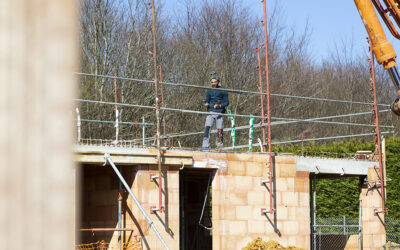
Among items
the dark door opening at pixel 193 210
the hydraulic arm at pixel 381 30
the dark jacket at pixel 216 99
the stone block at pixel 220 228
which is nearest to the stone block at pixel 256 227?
the stone block at pixel 220 228

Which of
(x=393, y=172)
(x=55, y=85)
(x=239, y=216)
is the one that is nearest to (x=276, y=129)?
(x=393, y=172)

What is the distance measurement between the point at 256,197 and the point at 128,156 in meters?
2.86

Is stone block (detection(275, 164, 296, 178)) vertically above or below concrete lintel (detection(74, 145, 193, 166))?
below

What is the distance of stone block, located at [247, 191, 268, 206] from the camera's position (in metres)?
12.5

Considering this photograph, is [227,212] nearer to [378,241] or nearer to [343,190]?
[378,241]

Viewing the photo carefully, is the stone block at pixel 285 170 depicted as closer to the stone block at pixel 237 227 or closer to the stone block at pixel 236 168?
the stone block at pixel 236 168

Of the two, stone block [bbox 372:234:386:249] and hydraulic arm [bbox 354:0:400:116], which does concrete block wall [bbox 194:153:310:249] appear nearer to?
stone block [bbox 372:234:386:249]

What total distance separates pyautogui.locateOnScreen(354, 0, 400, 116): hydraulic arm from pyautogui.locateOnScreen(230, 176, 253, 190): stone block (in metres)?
3.16

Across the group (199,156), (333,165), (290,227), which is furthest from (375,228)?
(199,156)

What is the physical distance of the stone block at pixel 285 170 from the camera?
42.3 feet

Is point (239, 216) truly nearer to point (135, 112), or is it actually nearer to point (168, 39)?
point (135, 112)

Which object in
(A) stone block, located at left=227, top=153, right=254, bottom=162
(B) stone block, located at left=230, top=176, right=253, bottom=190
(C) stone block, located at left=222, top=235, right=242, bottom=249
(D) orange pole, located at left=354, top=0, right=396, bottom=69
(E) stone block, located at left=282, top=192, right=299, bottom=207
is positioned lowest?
(C) stone block, located at left=222, top=235, right=242, bottom=249

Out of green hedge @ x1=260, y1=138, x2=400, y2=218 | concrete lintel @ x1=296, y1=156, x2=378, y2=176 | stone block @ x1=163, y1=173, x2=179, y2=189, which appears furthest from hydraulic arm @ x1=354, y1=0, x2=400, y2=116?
green hedge @ x1=260, y1=138, x2=400, y2=218

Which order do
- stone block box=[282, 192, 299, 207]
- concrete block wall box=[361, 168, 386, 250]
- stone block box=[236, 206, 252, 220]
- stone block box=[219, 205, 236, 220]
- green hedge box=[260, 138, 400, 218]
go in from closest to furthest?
1. stone block box=[219, 205, 236, 220]
2. stone block box=[236, 206, 252, 220]
3. stone block box=[282, 192, 299, 207]
4. concrete block wall box=[361, 168, 386, 250]
5. green hedge box=[260, 138, 400, 218]
